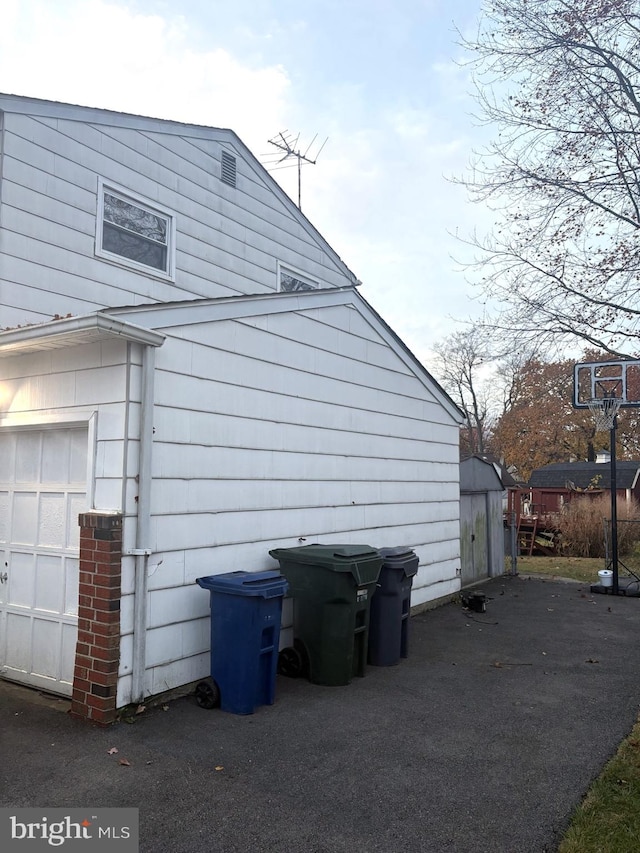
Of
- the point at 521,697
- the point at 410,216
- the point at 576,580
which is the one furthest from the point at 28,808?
the point at 576,580

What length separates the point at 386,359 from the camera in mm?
8758

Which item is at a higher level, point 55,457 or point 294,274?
point 294,274

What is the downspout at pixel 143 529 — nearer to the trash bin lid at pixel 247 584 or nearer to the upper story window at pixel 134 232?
the trash bin lid at pixel 247 584

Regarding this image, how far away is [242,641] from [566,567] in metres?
12.3

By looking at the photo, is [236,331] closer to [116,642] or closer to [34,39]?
[116,642]

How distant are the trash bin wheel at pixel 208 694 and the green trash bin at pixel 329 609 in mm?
1080

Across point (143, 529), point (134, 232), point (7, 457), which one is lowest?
point (143, 529)

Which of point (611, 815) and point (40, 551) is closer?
point (611, 815)

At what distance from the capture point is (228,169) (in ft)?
32.4

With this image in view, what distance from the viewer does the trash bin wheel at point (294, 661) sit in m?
5.94

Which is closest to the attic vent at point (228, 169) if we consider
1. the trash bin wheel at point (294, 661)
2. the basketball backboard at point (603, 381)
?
the trash bin wheel at point (294, 661)

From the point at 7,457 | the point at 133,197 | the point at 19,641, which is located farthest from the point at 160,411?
the point at 133,197

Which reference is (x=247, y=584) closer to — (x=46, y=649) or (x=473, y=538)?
(x=46, y=649)

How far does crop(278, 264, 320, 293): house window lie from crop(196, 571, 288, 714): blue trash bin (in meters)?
6.63
